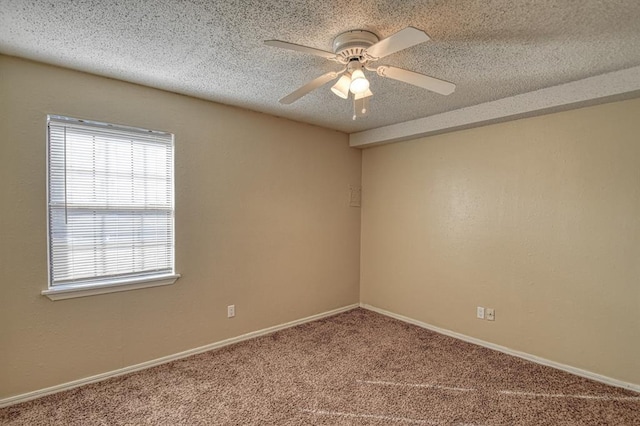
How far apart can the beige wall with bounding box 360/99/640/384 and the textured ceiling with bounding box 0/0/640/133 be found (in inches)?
23.9

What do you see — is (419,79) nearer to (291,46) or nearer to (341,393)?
(291,46)

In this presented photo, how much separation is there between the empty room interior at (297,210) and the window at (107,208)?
0.02 metres

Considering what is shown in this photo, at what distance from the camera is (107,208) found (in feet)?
8.45

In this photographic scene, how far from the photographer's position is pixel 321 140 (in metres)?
4.01

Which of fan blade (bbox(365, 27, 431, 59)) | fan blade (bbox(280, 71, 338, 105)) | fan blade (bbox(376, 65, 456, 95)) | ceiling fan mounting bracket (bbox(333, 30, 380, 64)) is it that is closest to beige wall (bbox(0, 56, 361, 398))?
fan blade (bbox(280, 71, 338, 105))

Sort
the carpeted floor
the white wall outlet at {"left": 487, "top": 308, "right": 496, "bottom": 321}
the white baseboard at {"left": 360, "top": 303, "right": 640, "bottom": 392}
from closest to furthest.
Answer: the carpeted floor
the white baseboard at {"left": 360, "top": 303, "right": 640, "bottom": 392}
the white wall outlet at {"left": 487, "top": 308, "right": 496, "bottom": 321}

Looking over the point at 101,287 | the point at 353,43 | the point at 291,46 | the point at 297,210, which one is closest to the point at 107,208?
the point at 101,287

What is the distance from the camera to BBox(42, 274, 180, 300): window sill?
7.69 ft

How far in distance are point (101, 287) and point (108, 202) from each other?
0.66 metres

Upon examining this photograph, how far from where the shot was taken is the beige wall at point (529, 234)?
254 centimetres

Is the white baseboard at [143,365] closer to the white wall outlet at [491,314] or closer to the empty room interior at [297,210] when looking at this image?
the empty room interior at [297,210]

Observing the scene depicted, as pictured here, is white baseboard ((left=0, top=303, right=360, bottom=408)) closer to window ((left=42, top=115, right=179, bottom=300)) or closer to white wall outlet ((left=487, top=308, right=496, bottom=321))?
window ((left=42, top=115, right=179, bottom=300))

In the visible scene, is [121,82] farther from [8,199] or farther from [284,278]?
[284,278]

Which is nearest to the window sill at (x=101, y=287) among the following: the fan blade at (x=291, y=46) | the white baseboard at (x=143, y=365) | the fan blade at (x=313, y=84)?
the white baseboard at (x=143, y=365)
